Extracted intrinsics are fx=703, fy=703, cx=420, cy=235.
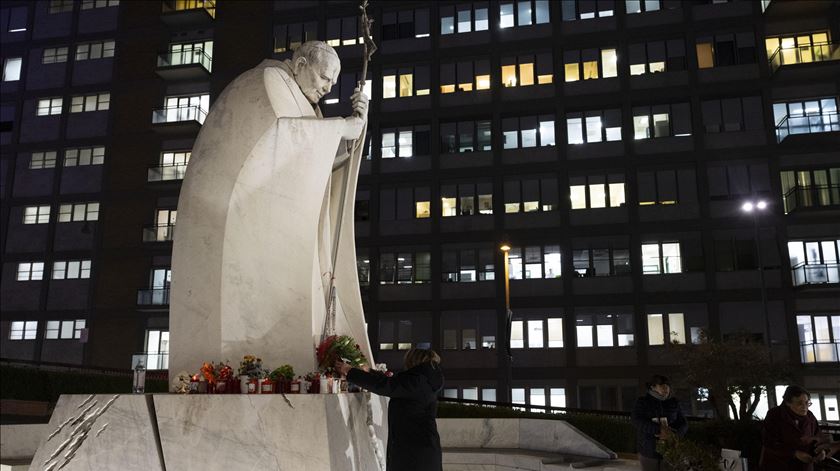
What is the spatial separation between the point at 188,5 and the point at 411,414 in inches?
1874

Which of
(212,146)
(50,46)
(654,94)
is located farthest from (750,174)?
(50,46)

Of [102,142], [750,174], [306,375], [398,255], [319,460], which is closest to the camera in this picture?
[319,460]

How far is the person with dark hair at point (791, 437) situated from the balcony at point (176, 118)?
4154 cm

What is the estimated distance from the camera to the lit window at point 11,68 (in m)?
47.7

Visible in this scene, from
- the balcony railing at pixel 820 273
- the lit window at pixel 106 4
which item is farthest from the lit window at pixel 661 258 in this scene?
the lit window at pixel 106 4

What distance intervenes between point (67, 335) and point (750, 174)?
131ft

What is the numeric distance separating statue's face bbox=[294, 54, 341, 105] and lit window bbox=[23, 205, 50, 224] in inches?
1648

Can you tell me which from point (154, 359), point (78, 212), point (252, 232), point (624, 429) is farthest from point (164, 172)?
point (252, 232)

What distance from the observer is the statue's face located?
8.48 meters

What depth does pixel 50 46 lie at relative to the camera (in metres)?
47.3

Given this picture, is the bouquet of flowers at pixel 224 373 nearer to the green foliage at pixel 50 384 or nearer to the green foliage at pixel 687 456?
the green foliage at pixel 687 456

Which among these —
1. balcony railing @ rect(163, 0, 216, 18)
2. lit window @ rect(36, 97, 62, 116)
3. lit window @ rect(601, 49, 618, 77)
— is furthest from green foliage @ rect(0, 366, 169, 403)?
lit window @ rect(601, 49, 618, 77)

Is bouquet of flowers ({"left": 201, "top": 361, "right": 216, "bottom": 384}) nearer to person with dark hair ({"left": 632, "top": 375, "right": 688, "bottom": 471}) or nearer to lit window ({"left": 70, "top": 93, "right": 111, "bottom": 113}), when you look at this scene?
person with dark hair ({"left": 632, "top": 375, "right": 688, "bottom": 471})

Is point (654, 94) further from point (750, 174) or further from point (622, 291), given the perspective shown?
point (622, 291)
